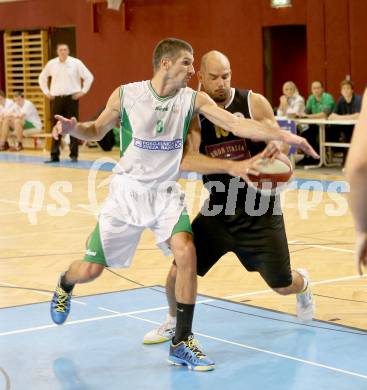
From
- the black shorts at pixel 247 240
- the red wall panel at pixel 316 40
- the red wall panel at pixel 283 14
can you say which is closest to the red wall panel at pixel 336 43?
the red wall panel at pixel 316 40

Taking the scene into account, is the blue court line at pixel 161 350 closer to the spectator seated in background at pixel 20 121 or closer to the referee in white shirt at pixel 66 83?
the referee in white shirt at pixel 66 83

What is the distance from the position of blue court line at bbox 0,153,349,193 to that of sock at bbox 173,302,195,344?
5996mm

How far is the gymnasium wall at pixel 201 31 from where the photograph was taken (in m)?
16.6

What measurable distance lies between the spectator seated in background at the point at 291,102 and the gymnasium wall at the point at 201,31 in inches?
50.3

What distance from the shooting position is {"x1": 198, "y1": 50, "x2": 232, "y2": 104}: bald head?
5.09m

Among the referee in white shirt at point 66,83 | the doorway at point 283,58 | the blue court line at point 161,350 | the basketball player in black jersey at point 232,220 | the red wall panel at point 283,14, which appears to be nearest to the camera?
the blue court line at point 161,350

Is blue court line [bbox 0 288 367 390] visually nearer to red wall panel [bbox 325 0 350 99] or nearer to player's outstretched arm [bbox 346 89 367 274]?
player's outstretched arm [bbox 346 89 367 274]

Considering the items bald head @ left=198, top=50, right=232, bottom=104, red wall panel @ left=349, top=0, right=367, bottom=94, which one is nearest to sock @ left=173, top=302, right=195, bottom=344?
bald head @ left=198, top=50, right=232, bottom=104

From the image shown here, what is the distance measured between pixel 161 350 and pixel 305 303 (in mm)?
1032

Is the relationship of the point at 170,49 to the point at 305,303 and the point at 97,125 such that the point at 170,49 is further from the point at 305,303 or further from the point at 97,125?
the point at 305,303

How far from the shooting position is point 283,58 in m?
18.9

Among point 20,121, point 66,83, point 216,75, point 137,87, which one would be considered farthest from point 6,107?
point 216,75

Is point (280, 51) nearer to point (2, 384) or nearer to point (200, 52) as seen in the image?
point (200, 52)

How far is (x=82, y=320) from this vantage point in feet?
19.2
